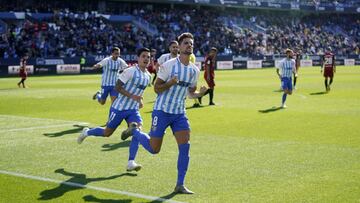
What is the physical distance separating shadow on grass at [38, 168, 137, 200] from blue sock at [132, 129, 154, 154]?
685 millimetres

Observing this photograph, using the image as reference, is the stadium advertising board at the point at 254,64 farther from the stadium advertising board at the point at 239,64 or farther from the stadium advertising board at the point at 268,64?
the stadium advertising board at the point at 268,64

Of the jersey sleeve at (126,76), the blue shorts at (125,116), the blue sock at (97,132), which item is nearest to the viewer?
the jersey sleeve at (126,76)

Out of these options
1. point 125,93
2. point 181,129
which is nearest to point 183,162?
point 181,129

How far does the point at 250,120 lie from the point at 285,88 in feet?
16.3

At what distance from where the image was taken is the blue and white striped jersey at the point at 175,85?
8.23 m

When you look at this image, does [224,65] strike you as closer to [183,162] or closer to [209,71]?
[209,71]

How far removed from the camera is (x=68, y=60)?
159ft

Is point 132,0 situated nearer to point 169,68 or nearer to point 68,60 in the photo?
point 68,60

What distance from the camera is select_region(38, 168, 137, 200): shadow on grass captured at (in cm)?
786

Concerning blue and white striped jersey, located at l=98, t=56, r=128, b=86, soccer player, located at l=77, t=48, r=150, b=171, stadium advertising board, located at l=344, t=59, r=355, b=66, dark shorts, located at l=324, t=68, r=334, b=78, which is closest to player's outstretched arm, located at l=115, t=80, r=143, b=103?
soccer player, located at l=77, t=48, r=150, b=171

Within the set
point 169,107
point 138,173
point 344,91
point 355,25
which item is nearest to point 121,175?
point 138,173

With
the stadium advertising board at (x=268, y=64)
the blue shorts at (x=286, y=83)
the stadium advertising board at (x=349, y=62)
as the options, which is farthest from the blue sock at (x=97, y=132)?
the stadium advertising board at (x=349, y=62)

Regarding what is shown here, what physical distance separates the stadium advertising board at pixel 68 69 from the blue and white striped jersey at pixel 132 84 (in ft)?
125

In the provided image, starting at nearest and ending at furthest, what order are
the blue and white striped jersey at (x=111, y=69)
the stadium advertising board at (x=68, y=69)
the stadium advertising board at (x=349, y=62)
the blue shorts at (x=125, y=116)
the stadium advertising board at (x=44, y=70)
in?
1. the blue shorts at (x=125, y=116)
2. the blue and white striped jersey at (x=111, y=69)
3. the stadium advertising board at (x=44, y=70)
4. the stadium advertising board at (x=68, y=69)
5. the stadium advertising board at (x=349, y=62)
